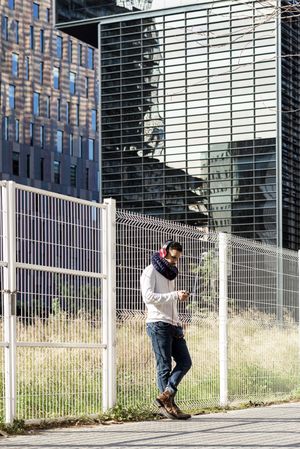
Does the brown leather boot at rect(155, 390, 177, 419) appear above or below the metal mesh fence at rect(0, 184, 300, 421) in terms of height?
below

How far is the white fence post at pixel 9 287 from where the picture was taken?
9.02 m

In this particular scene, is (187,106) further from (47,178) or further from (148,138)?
(47,178)

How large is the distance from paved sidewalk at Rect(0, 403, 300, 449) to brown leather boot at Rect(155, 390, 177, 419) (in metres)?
0.08

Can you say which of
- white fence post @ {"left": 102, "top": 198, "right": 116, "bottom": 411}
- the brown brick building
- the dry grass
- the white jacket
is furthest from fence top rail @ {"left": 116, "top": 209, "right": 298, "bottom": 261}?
the brown brick building

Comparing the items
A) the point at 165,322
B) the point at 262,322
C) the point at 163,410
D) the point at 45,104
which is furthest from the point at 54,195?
the point at 45,104

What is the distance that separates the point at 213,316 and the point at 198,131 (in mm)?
35565

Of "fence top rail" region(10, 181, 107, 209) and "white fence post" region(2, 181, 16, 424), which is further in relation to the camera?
"fence top rail" region(10, 181, 107, 209)

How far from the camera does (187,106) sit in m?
48.2

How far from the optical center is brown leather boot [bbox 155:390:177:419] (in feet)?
33.6

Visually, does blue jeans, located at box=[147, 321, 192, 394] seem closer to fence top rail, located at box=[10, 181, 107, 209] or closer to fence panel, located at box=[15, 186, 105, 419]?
fence panel, located at box=[15, 186, 105, 419]

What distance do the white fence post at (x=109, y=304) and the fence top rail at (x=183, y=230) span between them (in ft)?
0.80

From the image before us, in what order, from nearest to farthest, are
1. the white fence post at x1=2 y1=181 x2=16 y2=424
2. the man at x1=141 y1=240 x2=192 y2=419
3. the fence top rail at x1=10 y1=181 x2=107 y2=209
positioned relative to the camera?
the white fence post at x1=2 y1=181 x2=16 y2=424 → the fence top rail at x1=10 y1=181 x2=107 y2=209 → the man at x1=141 y1=240 x2=192 y2=419

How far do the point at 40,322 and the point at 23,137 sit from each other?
63.9 m

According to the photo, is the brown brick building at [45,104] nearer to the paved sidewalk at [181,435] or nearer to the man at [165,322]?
the man at [165,322]
